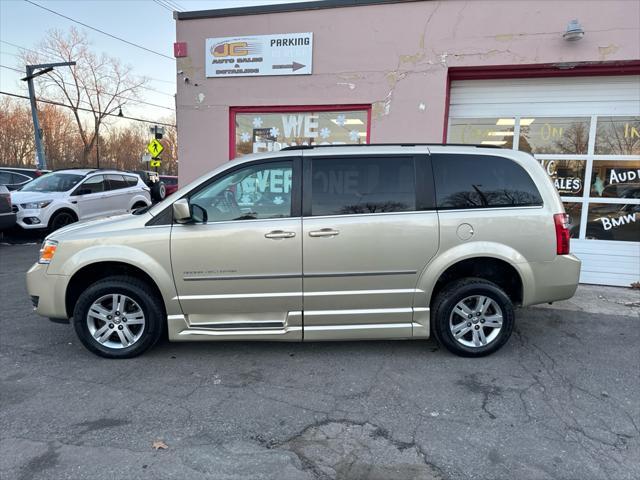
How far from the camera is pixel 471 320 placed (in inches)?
160

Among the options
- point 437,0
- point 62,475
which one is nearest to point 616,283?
point 437,0

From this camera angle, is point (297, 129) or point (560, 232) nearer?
point (560, 232)

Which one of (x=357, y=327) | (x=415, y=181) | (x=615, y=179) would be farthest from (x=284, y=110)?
(x=615, y=179)

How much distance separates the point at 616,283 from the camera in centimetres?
685

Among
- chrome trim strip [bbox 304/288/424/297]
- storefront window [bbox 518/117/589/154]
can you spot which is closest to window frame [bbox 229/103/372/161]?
storefront window [bbox 518/117/589/154]

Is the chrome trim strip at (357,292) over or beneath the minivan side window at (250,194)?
beneath

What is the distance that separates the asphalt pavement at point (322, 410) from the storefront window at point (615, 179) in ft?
9.60

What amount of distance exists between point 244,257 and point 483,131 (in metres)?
5.18

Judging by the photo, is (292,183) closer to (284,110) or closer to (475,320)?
(475,320)

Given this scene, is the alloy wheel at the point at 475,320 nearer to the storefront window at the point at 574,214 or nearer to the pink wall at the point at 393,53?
the pink wall at the point at 393,53

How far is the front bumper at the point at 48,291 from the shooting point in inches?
153

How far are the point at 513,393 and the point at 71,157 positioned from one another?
4642 cm

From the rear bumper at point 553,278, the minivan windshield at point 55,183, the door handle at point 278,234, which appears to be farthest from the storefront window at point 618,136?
the minivan windshield at point 55,183

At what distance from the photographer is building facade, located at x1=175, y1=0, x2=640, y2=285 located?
255 inches
